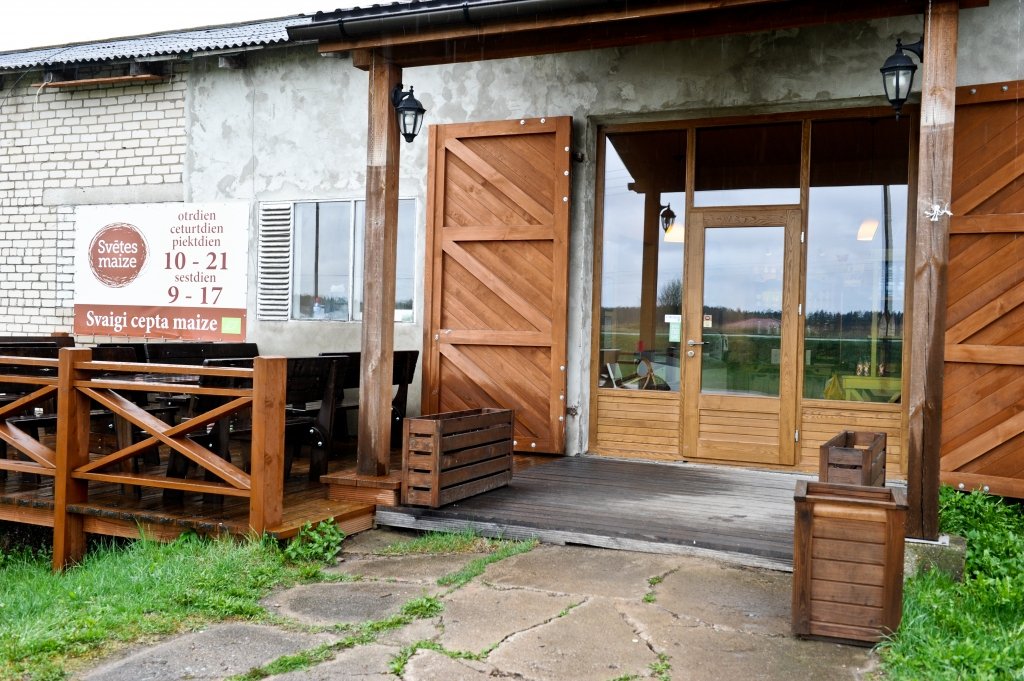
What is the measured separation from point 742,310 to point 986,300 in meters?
1.67

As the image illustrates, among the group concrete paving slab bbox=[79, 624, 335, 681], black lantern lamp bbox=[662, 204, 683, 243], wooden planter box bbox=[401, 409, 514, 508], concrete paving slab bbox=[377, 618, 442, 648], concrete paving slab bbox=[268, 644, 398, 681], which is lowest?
concrete paving slab bbox=[79, 624, 335, 681]

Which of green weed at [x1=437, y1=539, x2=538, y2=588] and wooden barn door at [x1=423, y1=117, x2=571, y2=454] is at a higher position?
wooden barn door at [x1=423, y1=117, x2=571, y2=454]

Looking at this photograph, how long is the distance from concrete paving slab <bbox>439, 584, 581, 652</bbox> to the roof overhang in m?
3.26

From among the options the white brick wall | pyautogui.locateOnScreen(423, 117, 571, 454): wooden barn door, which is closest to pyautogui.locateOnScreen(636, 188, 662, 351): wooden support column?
pyautogui.locateOnScreen(423, 117, 571, 454): wooden barn door

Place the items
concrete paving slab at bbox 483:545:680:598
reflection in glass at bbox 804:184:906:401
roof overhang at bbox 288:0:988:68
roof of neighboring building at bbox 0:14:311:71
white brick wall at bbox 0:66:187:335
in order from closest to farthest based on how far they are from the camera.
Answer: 1. concrete paving slab at bbox 483:545:680:598
2. roof overhang at bbox 288:0:988:68
3. reflection in glass at bbox 804:184:906:401
4. roof of neighboring building at bbox 0:14:311:71
5. white brick wall at bbox 0:66:187:335

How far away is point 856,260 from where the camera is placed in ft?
22.1

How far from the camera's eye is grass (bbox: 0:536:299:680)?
11.7ft

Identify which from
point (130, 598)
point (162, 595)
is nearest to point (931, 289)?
point (162, 595)

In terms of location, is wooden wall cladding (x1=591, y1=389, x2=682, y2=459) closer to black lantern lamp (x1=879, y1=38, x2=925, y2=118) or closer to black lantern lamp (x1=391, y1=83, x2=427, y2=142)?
black lantern lamp (x1=391, y1=83, x2=427, y2=142)

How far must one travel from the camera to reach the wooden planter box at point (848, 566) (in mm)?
3574

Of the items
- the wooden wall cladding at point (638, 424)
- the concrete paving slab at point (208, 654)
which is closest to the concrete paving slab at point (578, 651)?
the concrete paving slab at point (208, 654)

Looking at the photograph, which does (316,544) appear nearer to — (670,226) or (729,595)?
(729,595)

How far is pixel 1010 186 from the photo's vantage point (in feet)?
20.1

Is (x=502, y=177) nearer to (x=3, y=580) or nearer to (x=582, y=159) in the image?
(x=582, y=159)
